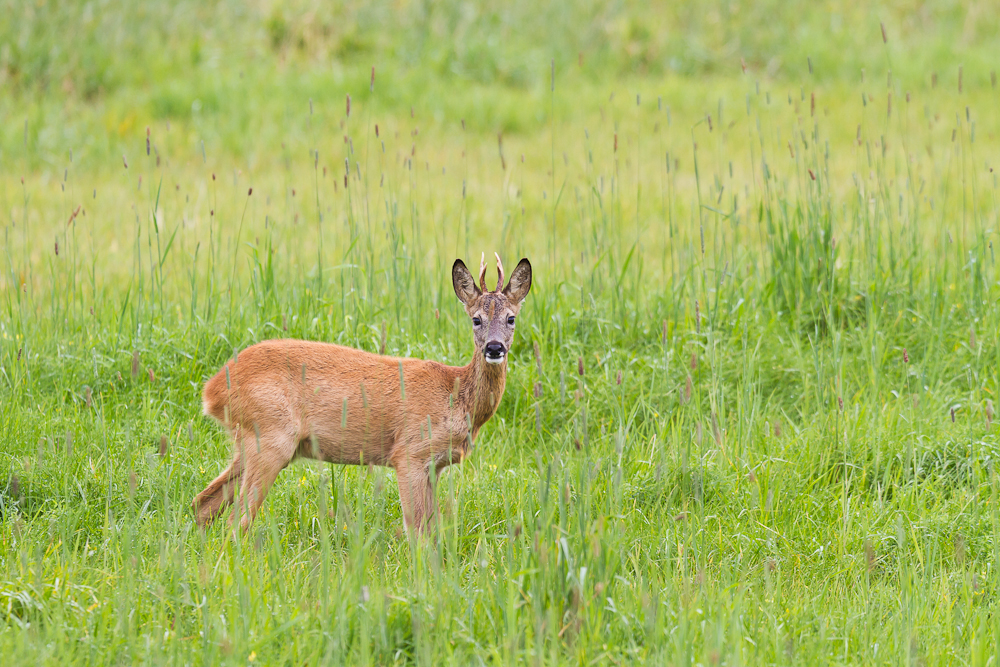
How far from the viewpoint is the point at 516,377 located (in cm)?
538

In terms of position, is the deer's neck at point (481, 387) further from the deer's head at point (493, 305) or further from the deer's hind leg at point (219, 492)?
the deer's hind leg at point (219, 492)

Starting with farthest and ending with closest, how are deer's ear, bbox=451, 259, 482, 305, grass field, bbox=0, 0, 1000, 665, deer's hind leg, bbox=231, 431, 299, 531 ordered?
deer's ear, bbox=451, 259, 482, 305 → deer's hind leg, bbox=231, 431, 299, 531 → grass field, bbox=0, 0, 1000, 665

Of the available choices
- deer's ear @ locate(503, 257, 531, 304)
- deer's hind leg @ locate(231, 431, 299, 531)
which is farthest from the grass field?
deer's ear @ locate(503, 257, 531, 304)

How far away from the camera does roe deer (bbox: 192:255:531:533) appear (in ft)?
Answer: 14.6

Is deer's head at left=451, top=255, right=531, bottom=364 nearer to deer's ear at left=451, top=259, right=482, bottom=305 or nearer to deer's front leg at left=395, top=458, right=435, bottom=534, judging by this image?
deer's ear at left=451, top=259, right=482, bottom=305

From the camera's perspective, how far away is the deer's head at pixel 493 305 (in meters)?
4.49

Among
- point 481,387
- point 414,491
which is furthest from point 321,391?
point 481,387

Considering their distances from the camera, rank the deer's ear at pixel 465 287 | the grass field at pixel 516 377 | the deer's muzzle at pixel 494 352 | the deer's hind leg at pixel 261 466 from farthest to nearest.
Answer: the deer's ear at pixel 465 287 < the deer's muzzle at pixel 494 352 < the deer's hind leg at pixel 261 466 < the grass field at pixel 516 377

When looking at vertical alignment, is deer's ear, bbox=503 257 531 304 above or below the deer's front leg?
above

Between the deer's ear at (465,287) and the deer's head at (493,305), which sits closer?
the deer's head at (493,305)

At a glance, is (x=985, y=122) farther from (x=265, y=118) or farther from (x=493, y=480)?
(x=493, y=480)

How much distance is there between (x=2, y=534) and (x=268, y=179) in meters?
5.55

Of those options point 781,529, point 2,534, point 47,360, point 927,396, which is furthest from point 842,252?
point 2,534

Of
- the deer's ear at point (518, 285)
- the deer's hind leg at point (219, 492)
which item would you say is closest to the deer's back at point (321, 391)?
the deer's hind leg at point (219, 492)
